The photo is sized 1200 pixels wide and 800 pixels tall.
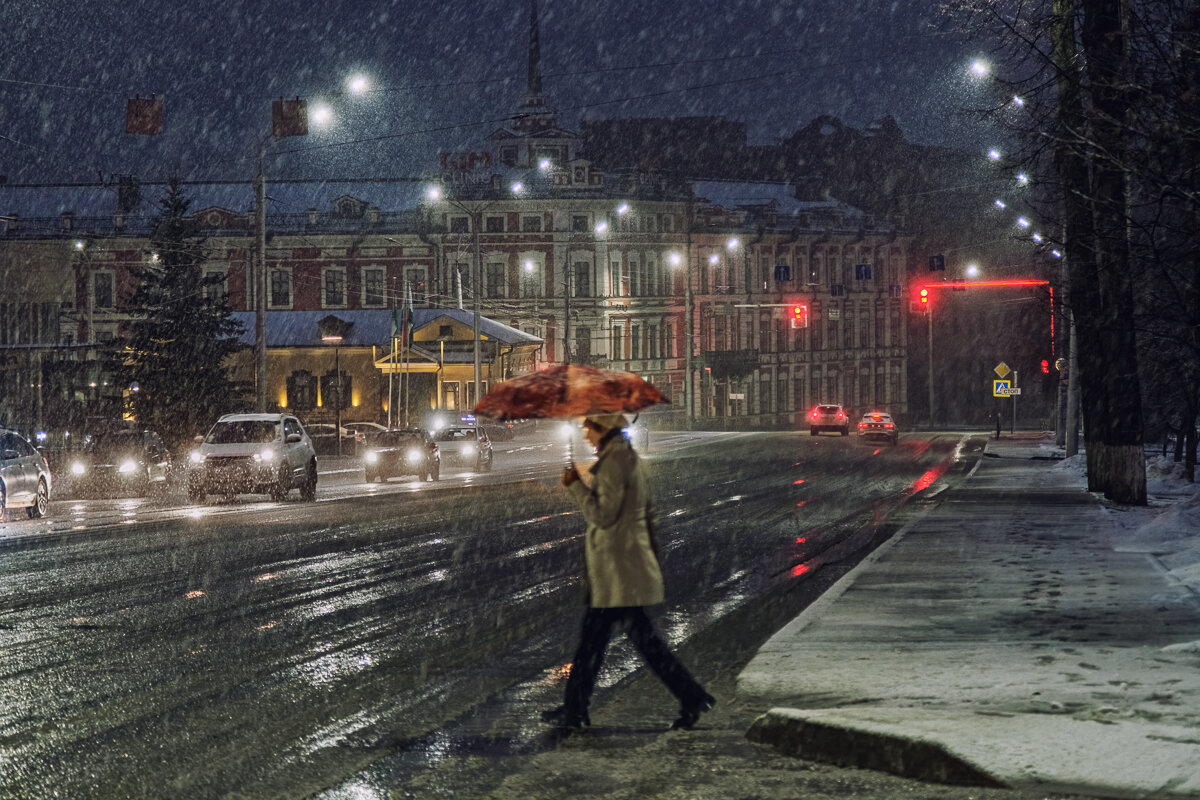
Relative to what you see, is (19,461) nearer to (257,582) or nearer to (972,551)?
(257,582)

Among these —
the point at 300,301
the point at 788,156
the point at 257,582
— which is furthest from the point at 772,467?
the point at 788,156

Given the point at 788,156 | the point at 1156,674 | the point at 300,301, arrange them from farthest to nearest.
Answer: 1. the point at 788,156
2. the point at 300,301
3. the point at 1156,674

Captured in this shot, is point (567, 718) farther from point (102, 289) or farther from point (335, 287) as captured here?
point (102, 289)

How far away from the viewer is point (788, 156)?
11638 cm

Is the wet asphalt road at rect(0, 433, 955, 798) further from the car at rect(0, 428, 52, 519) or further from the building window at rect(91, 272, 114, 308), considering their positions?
the building window at rect(91, 272, 114, 308)

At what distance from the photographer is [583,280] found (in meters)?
94.4

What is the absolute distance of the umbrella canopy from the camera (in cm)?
842

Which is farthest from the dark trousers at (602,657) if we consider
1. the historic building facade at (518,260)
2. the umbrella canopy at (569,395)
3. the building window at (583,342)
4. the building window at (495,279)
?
the building window at (495,279)

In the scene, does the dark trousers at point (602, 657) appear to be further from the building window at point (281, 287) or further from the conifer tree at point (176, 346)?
the building window at point (281, 287)

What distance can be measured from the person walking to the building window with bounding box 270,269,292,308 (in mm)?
86536

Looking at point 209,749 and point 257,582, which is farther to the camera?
point 257,582

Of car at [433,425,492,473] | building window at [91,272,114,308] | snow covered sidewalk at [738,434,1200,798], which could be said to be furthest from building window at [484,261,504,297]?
snow covered sidewalk at [738,434,1200,798]

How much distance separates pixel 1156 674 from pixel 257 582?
9.63 meters

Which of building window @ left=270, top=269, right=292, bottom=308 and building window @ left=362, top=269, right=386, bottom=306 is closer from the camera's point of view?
building window @ left=362, top=269, right=386, bottom=306
